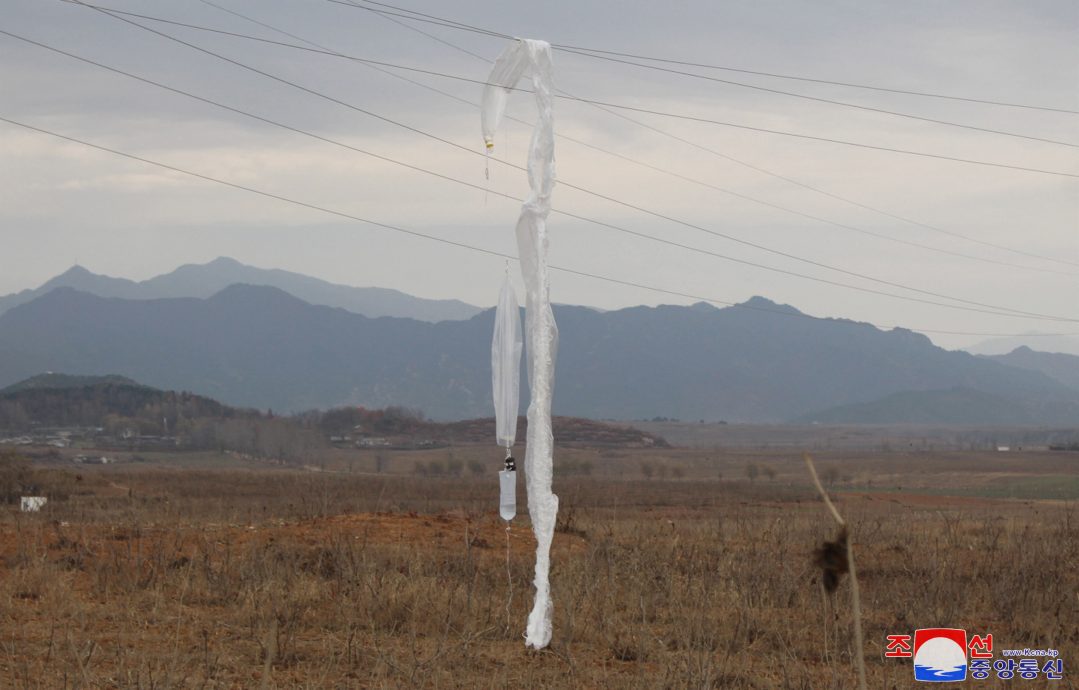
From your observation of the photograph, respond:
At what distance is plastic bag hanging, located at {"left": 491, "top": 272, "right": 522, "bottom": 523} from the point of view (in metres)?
10.5

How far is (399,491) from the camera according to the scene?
50344mm

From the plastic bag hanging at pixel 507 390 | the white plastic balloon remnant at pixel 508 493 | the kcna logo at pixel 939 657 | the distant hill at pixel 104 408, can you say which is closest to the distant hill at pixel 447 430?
the distant hill at pixel 104 408

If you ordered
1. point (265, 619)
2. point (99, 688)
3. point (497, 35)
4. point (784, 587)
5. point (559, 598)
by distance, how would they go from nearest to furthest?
point (99, 688) < point (265, 619) < point (559, 598) < point (784, 587) < point (497, 35)

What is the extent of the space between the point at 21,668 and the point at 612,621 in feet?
16.4

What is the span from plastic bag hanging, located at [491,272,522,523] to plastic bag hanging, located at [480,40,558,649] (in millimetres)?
319

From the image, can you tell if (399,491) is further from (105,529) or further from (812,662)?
(812,662)

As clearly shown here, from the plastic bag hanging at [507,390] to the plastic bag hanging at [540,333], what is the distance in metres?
0.32

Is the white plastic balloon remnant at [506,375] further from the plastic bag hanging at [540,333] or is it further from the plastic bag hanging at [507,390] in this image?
the plastic bag hanging at [540,333]

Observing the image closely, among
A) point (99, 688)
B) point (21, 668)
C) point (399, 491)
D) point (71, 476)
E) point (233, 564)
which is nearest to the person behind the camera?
point (99, 688)

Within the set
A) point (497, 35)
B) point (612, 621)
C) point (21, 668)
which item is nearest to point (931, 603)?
point (612, 621)

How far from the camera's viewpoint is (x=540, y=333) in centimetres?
1012

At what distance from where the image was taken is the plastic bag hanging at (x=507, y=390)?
10531mm

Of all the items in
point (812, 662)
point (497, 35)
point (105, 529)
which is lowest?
point (812, 662)

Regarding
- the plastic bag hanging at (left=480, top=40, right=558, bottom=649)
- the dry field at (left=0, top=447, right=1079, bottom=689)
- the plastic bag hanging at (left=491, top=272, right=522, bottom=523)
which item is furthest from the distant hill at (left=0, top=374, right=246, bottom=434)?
the plastic bag hanging at (left=480, top=40, right=558, bottom=649)
